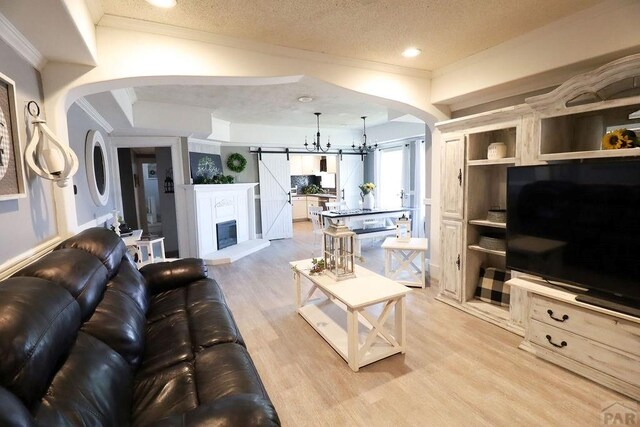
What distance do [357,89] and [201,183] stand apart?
11.7 ft

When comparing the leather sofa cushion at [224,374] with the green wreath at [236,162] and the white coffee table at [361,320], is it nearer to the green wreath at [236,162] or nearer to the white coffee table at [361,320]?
the white coffee table at [361,320]

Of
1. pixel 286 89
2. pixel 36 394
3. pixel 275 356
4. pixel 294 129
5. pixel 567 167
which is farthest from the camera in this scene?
pixel 294 129

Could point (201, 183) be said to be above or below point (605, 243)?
above

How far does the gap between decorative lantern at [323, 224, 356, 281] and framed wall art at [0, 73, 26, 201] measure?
195 centimetres

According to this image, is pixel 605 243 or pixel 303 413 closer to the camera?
pixel 303 413

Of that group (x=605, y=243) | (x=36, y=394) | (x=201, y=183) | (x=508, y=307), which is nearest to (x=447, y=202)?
(x=508, y=307)

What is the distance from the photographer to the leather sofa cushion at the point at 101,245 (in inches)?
69.8

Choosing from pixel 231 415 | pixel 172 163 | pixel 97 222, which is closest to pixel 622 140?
pixel 231 415

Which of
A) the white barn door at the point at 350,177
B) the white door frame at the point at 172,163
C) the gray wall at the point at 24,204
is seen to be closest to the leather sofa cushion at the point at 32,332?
the gray wall at the point at 24,204

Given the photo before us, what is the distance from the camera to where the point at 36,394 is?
88 cm

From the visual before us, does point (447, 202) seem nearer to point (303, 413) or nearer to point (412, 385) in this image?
point (412, 385)

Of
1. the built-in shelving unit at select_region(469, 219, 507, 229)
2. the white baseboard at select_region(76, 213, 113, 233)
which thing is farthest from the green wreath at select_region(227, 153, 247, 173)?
the built-in shelving unit at select_region(469, 219, 507, 229)

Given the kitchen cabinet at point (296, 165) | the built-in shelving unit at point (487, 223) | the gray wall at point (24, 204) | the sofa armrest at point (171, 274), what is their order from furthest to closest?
the kitchen cabinet at point (296, 165), the built-in shelving unit at point (487, 223), the sofa armrest at point (171, 274), the gray wall at point (24, 204)

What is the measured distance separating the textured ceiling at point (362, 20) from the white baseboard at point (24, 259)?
158 centimetres
